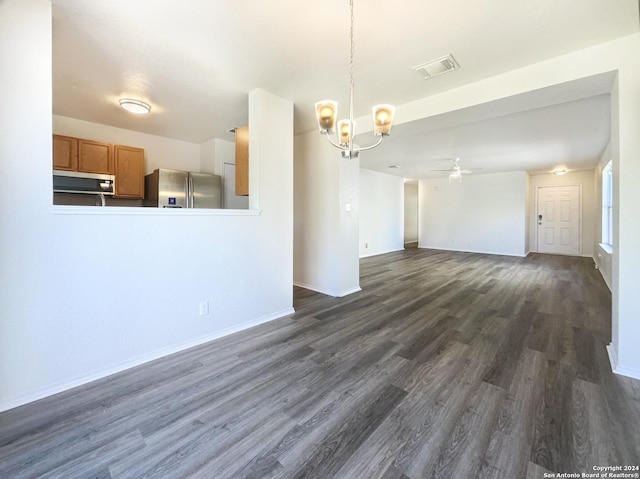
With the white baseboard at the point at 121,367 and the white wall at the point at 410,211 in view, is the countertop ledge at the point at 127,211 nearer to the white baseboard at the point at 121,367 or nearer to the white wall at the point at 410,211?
the white baseboard at the point at 121,367

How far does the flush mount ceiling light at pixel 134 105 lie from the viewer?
10.7ft

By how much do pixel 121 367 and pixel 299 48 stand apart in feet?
9.67

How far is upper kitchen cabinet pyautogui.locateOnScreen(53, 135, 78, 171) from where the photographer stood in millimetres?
3621

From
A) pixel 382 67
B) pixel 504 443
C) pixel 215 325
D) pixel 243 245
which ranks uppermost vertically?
pixel 382 67

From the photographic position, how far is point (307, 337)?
2744 mm

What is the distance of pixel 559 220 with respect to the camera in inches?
328

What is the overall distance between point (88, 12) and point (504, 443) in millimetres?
3726

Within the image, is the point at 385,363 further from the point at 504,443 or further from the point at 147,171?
the point at 147,171

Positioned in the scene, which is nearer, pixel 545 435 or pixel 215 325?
pixel 545 435

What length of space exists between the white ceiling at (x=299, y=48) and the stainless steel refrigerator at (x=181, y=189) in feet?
3.16

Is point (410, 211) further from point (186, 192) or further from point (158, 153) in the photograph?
point (158, 153)

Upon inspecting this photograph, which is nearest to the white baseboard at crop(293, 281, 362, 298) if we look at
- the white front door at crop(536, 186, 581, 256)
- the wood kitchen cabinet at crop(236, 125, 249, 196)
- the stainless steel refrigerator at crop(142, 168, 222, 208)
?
the wood kitchen cabinet at crop(236, 125, 249, 196)

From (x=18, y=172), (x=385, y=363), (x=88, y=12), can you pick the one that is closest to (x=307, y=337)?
(x=385, y=363)

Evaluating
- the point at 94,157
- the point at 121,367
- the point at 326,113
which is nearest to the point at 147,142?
the point at 94,157
